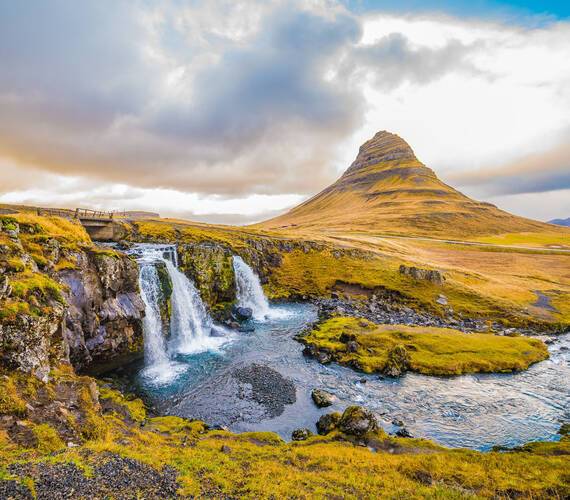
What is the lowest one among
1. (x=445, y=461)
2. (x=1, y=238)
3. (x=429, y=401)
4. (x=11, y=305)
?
(x=429, y=401)

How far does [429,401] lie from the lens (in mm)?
32188

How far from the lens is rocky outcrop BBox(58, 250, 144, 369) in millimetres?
32688

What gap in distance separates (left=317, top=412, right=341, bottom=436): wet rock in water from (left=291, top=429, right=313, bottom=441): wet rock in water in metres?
1.10

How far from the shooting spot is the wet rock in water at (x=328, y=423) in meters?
26.4

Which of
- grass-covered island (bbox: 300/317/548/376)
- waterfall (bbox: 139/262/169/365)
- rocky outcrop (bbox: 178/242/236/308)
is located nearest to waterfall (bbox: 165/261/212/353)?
waterfall (bbox: 139/262/169/365)

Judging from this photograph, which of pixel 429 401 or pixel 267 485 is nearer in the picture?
pixel 267 485

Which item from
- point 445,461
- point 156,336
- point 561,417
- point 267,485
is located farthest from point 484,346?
point 156,336

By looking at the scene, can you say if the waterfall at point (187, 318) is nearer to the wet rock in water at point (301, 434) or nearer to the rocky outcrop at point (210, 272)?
the rocky outcrop at point (210, 272)

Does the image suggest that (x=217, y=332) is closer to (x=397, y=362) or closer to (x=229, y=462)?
(x=397, y=362)

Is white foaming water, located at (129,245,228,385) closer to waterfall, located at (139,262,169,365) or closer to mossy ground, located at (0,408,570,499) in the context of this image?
waterfall, located at (139,262,169,365)

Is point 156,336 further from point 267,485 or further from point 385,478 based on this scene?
point 385,478

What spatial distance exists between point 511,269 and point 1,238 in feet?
446

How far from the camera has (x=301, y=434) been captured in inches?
1029

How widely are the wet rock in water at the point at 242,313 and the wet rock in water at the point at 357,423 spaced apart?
34653mm
